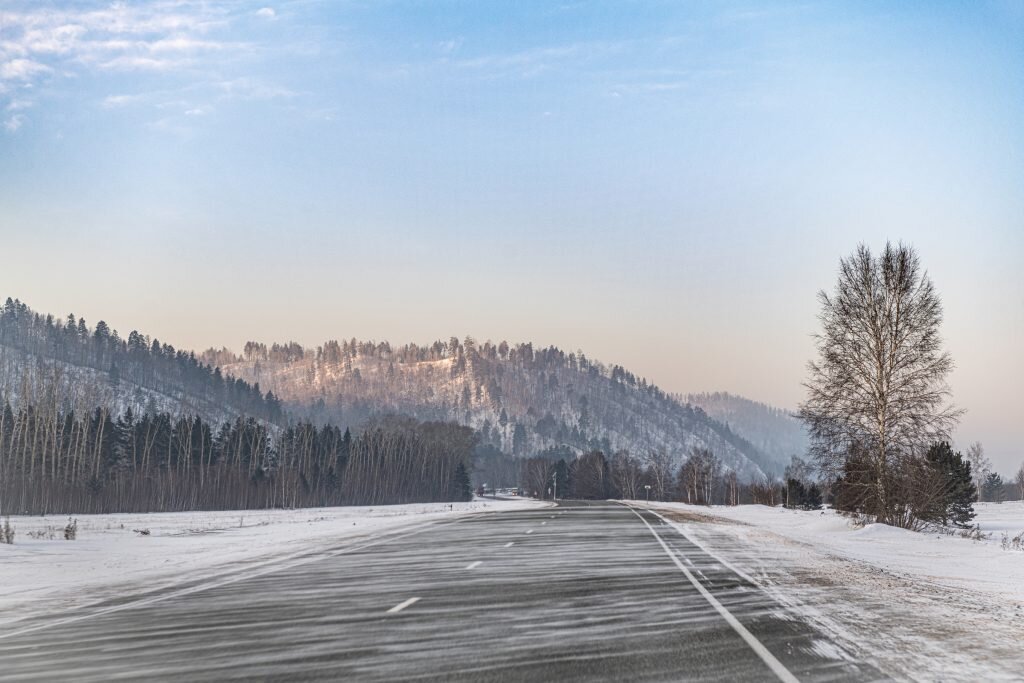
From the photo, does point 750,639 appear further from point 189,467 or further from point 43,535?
point 189,467

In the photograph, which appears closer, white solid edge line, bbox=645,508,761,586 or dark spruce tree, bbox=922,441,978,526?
white solid edge line, bbox=645,508,761,586

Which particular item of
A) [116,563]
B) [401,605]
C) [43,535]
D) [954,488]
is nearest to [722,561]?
[401,605]

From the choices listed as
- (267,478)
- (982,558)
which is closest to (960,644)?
(982,558)

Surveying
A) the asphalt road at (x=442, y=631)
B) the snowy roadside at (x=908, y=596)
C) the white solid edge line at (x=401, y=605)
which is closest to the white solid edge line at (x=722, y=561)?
the snowy roadside at (x=908, y=596)

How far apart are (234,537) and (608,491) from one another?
154m

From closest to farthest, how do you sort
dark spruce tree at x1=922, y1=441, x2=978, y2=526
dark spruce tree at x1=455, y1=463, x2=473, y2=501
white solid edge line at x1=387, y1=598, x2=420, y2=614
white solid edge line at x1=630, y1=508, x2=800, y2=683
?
white solid edge line at x1=630, y1=508, x2=800, y2=683, white solid edge line at x1=387, y1=598, x2=420, y2=614, dark spruce tree at x1=922, y1=441, x2=978, y2=526, dark spruce tree at x1=455, y1=463, x2=473, y2=501

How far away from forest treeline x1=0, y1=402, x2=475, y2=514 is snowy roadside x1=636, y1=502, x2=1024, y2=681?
84.7m

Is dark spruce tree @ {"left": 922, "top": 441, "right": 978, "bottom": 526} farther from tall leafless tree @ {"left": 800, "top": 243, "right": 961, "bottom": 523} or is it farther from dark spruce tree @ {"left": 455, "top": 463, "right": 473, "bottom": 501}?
dark spruce tree @ {"left": 455, "top": 463, "right": 473, "bottom": 501}

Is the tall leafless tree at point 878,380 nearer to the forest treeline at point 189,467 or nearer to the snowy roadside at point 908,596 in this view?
the snowy roadside at point 908,596

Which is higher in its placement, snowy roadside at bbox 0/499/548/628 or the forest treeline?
the forest treeline

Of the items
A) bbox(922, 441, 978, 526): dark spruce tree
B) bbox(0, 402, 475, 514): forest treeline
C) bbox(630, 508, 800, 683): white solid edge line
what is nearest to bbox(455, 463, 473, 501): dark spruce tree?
bbox(0, 402, 475, 514): forest treeline

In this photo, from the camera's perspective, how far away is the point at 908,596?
1455cm

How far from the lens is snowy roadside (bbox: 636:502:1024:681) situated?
888 cm

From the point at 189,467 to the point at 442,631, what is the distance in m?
122
